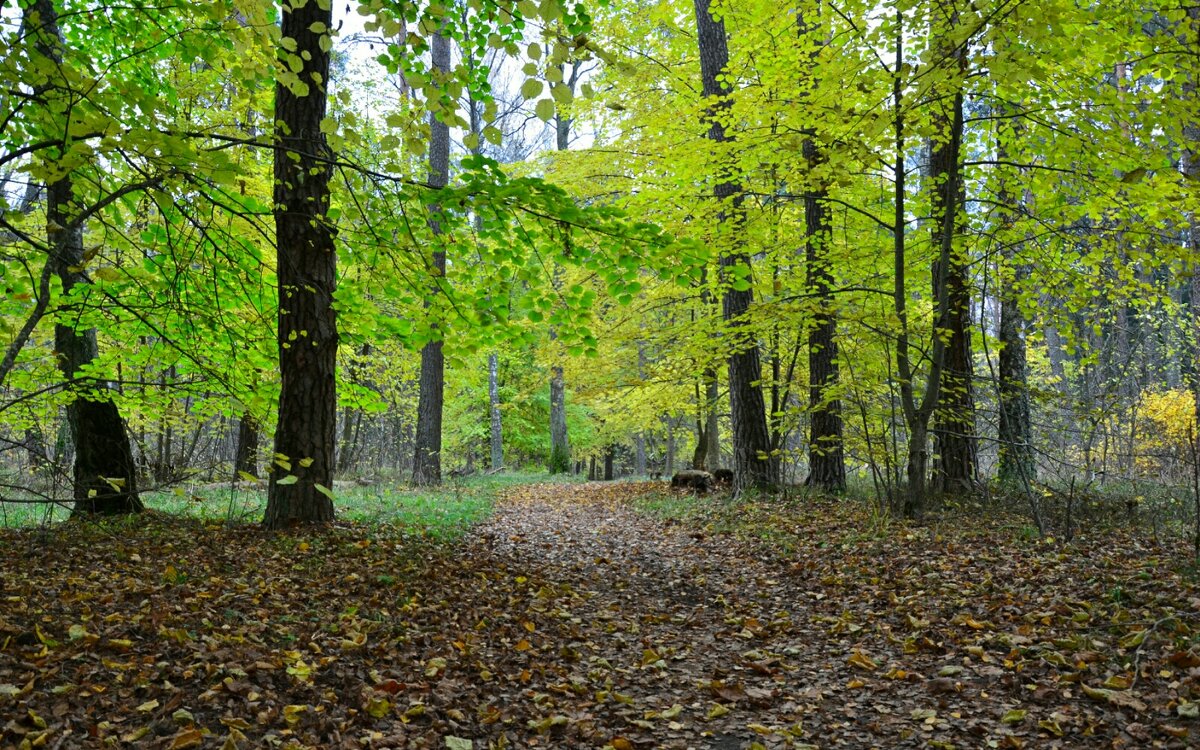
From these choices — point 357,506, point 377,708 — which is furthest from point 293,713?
point 357,506

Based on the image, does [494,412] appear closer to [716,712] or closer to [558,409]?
[558,409]

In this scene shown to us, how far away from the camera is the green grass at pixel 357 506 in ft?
25.1

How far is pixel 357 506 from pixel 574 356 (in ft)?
17.3

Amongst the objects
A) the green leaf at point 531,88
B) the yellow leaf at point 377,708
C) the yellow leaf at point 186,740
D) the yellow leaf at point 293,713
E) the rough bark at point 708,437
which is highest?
the green leaf at point 531,88

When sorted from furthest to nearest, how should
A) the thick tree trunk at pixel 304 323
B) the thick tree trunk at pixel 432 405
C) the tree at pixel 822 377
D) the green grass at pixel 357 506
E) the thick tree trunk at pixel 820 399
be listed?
1. the thick tree trunk at pixel 432 405
2. the thick tree trunk at pixel 820 399
3. the tree at pixel 822 377
4. the green grass at pixel 357 506
5. the thick tree trunk at pixel 304 323

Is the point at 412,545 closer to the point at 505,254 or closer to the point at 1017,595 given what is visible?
the point at 505,254

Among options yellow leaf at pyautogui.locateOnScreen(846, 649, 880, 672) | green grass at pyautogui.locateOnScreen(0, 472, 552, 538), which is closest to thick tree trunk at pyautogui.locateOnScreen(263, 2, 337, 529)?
green grass at pyautogui.locateOnScreen(0, 472, 552, 538)

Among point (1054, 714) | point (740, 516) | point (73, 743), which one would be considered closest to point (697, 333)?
point (740, 516)

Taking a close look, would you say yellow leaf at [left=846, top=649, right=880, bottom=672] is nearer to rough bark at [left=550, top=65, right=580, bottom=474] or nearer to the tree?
the tree

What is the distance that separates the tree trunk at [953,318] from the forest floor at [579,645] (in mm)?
2489

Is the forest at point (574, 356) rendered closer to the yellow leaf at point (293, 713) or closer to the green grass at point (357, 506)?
the yellow leaf at point (293, 713)

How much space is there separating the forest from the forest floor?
29mm

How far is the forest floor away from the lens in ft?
10.1

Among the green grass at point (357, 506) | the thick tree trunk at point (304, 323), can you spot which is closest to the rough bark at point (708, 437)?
the green grass at point (357, 506)
